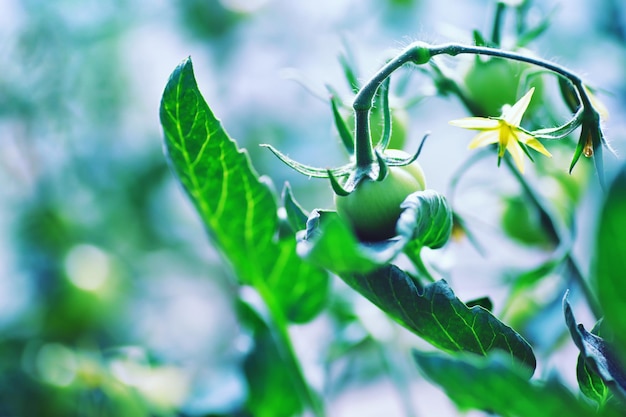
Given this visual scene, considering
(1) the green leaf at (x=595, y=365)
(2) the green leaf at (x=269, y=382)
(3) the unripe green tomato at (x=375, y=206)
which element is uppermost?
(3) the unripe green tomato at (x=375, y=206)

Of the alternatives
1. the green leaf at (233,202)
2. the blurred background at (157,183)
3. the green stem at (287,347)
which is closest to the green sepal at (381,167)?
the green leaf at (233,202)

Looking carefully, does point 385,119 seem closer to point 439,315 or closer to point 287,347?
point 439,315

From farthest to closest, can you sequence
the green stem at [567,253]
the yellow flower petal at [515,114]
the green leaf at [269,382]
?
1. the green leaf at [269,382]
2. the green stem at [567,253]
3. the yellow flower petal at [515,114]

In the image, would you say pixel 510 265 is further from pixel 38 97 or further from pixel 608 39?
pixel 38 97

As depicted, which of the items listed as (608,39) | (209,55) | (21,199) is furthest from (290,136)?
(608,39)

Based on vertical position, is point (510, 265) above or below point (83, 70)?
below

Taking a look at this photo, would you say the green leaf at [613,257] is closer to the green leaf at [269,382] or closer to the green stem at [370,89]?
the green stem at [370,89]

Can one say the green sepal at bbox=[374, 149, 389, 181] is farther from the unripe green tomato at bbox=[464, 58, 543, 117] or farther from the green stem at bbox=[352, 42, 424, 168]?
the unripe green tomato at bbox=[464, 58, 543, 117]

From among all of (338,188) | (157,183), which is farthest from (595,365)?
(157,183)
